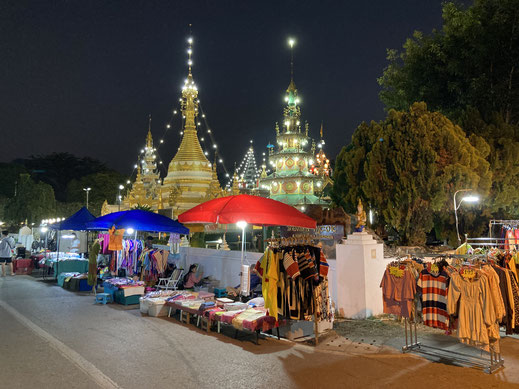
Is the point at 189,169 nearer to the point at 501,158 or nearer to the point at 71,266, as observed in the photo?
the point at 71,266

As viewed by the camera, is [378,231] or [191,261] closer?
[191,261]

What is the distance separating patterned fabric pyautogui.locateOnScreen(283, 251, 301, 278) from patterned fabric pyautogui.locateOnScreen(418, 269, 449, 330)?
1930 mm

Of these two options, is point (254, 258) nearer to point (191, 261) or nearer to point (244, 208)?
point (244, 208)

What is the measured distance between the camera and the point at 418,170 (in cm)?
1407

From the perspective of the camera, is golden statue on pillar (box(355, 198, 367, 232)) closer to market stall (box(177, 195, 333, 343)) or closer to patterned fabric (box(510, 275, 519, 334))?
market stall (box(177, 195, 333, 343))

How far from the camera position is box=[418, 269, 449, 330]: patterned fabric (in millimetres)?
5820

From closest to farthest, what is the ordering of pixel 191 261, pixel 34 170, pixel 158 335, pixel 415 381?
pixel 415 381, pixel 158 335, pixel 191 261, pixel 34 170

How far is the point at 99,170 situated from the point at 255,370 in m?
68.6

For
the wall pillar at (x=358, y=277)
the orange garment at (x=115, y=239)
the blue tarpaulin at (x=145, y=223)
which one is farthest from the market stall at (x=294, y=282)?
the orange garment at (x=115, y=239)

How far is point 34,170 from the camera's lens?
63.8 metres

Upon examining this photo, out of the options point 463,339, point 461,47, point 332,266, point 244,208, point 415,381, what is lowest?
point 415,381

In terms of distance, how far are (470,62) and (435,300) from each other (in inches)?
603

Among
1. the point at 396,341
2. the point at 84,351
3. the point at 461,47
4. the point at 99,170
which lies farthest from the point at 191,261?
the point at 99,170

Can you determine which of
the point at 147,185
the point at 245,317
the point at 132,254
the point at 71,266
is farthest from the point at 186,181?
the point at 245,317
